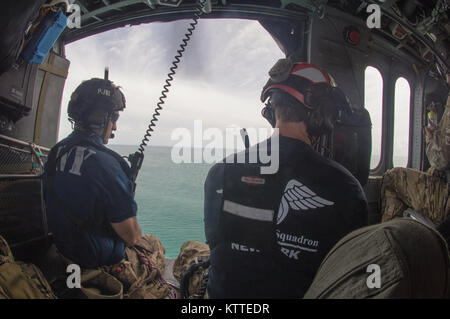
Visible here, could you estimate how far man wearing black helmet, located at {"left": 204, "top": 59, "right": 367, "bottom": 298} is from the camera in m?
0.91

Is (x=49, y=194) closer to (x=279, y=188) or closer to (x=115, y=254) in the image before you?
(x=115, y=254)

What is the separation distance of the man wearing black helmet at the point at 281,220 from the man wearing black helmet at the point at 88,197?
85 centimetres

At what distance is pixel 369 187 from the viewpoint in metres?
3.29

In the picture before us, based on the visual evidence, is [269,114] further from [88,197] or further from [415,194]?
[415,194]

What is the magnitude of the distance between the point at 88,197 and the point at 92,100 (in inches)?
30.8

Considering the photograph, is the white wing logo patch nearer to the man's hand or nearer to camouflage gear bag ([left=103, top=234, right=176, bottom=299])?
the man's hand

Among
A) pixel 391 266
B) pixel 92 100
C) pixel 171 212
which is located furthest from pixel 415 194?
pixel 171 212

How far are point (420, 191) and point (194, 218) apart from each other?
31.6ft

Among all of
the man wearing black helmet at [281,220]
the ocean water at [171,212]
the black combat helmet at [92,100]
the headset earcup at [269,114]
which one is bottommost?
the ocean water at [171,212]

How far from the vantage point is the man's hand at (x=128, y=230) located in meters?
1.59

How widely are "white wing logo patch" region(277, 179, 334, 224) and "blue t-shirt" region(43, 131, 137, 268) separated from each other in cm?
113

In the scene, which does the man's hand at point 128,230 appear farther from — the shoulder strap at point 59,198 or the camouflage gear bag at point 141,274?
the camouflage gear bag at point 141,274

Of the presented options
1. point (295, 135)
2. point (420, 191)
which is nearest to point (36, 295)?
point (295, 135)

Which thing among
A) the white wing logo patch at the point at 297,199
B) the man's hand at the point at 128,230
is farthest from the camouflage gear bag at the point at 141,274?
the white wing logo patch at the point at 297,199
